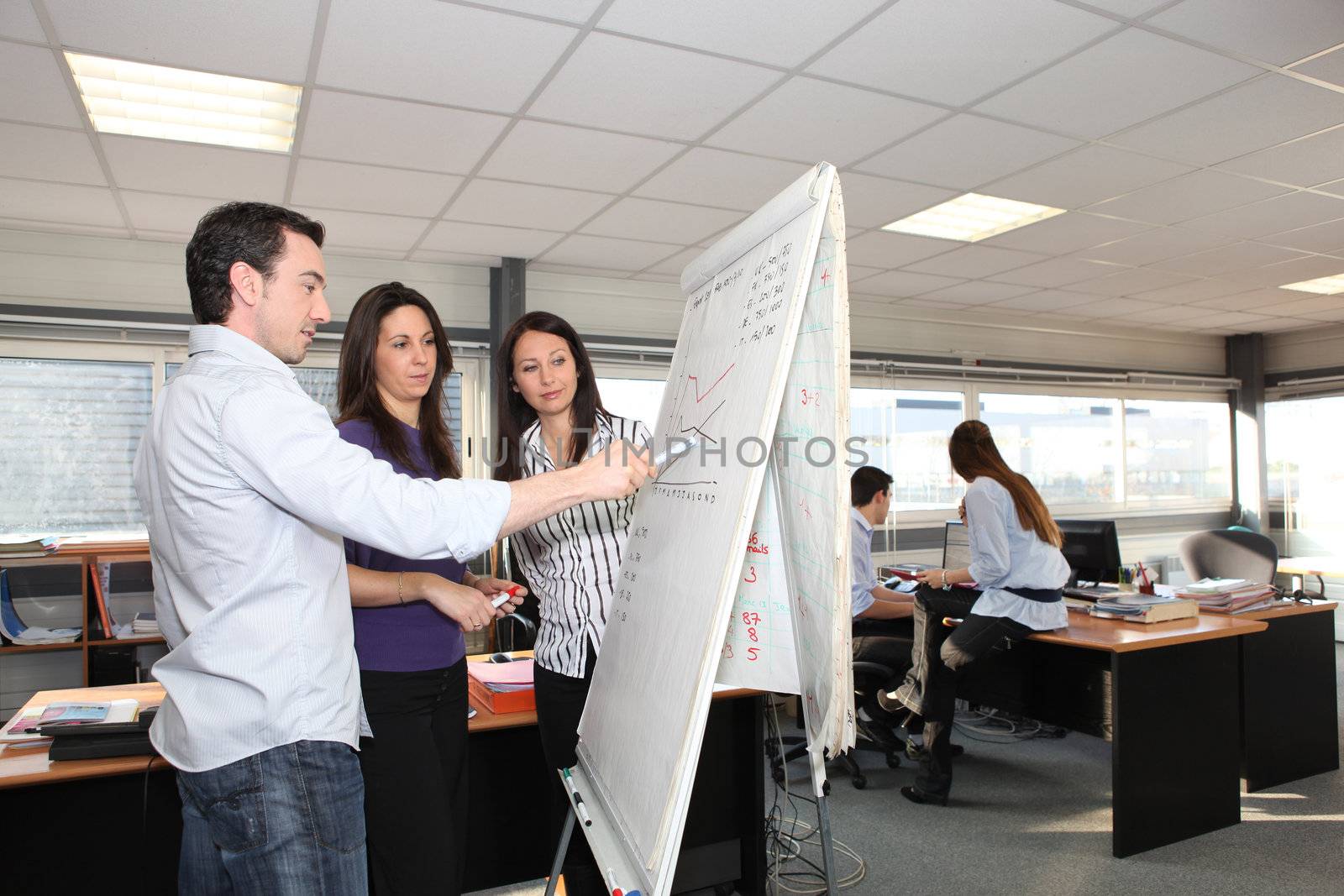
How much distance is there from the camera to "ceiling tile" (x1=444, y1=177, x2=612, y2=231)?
3.74m

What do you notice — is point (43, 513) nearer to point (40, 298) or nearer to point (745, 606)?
point (40, 298)

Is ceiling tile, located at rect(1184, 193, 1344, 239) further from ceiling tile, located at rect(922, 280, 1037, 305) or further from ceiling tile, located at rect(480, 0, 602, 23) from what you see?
ceiling tile, located at rect(480, 0, 602, 23)

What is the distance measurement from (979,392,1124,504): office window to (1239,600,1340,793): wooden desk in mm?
3302

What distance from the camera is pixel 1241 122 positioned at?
122 inches

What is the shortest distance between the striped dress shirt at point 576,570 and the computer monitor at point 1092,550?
312 cm

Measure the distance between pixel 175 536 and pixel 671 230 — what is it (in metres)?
3.58

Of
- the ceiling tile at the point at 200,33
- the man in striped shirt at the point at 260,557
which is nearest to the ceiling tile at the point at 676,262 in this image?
the ceiling tile at the point at 200,33

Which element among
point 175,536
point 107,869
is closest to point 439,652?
point 175,536

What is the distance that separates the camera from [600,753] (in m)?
1.38

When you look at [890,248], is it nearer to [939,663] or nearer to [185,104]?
[939,663]

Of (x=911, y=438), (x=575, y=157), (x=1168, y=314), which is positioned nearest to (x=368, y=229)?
(x=575, y=157)

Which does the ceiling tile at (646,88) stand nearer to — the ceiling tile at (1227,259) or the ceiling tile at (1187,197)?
the ceiling tile at (1187,197)

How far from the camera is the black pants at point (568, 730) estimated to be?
1.62 metres

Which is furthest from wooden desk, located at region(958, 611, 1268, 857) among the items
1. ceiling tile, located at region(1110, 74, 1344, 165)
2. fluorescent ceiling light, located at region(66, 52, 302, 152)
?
fluorescent ceiling light, located at region(66, 52, 302, 152)
